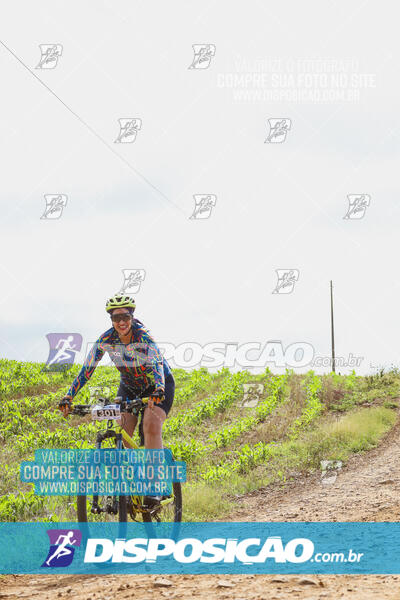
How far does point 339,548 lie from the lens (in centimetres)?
738

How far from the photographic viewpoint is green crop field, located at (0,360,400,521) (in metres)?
12.6

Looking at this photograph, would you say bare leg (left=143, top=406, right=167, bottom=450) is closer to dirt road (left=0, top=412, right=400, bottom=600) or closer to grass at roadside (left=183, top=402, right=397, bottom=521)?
dirt road (left=0, top=412, right=400, bottom=600)

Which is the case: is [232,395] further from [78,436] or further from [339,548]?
[339,548]

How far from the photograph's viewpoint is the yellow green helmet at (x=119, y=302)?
7605mm

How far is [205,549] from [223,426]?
13.2 meters

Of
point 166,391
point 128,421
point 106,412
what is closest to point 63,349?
point 166,391

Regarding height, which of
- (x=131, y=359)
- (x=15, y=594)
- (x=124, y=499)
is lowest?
(x=15, y=594)

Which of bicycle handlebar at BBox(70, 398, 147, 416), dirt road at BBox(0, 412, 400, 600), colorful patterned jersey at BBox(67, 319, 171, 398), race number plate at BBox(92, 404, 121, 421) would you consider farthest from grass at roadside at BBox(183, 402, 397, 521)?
race number plate at BBox(92, 404, 121, 421)

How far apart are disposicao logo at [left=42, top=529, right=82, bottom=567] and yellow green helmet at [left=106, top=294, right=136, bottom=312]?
281cm

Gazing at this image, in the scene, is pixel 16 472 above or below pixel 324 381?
below

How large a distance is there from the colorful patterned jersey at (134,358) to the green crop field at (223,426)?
10.3 feet

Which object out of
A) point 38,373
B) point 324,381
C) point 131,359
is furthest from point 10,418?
point 131,359

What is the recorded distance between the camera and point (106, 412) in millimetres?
7141

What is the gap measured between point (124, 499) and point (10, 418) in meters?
15.3
